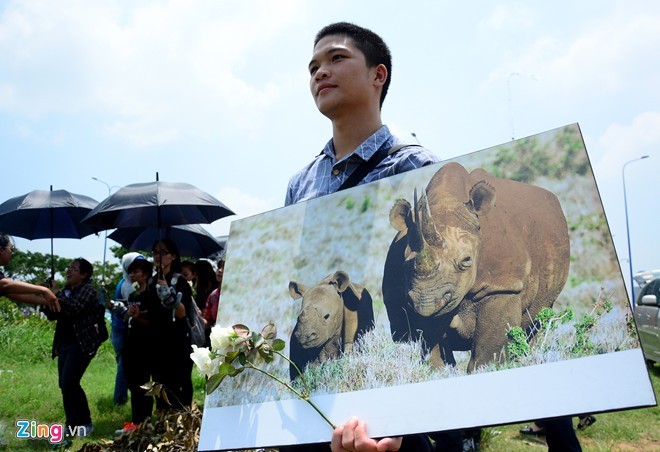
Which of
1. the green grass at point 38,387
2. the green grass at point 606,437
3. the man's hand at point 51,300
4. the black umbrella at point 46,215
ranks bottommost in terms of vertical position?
the green grass at point 606,437

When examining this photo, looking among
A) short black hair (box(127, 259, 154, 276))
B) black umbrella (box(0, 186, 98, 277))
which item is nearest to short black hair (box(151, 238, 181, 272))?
short black hair (box(127, 259, 154, 276))

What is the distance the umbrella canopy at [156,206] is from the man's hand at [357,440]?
4602 mm

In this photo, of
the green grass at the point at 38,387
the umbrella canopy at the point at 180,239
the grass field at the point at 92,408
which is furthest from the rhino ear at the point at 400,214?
the umbrella canopy at the point at 180,239

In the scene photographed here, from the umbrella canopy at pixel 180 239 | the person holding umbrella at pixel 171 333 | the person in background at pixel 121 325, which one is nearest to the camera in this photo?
the person holding umbrella at pixel 171 333

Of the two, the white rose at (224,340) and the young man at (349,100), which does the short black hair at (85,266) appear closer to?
the young man at (349,100)

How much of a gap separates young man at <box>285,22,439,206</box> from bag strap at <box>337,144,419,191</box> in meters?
0.01

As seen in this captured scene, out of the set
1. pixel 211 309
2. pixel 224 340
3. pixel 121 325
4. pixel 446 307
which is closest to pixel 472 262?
pixel 446 307

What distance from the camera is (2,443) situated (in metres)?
5.27

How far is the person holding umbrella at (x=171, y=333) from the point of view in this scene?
5.14 metres

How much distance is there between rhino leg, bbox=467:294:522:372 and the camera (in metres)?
1.40

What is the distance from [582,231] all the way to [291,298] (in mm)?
893

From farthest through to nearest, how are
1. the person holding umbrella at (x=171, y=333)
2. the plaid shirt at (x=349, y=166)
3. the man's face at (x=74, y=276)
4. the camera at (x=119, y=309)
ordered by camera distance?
the man's face at (x=74, y=276)
the camera at (x=119, y=309)
the person holding umbrella at (x=171, y=333)
the plaid shirt at (x=349, y=166)

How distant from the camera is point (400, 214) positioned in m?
1.70

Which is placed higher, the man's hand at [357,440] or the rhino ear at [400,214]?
the rhino ear at [400,214]
